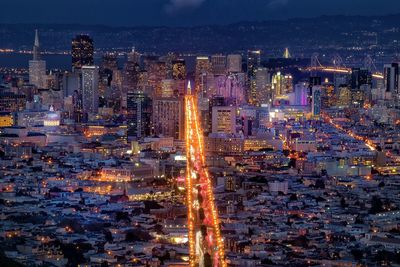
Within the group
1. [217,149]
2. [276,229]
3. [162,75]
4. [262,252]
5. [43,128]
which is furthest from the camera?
[162,75]

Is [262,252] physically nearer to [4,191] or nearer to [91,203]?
[91,203]

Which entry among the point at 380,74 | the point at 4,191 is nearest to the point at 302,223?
the point at 4,191

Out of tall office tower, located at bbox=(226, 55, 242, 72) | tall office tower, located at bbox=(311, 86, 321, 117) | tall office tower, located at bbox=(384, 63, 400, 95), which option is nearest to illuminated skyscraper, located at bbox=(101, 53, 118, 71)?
tall office tower, located at bbox=(226, 55, 242, 72)

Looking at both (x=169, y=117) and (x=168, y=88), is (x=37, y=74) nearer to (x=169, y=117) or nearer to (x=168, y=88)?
(x=168, y=88)

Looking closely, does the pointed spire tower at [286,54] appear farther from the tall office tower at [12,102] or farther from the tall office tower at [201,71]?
the tall office tower at [12,102]

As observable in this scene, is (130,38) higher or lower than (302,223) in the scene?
higher

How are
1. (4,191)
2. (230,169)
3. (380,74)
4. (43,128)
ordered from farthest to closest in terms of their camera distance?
(380,74) < (43,128) < (230,169) < (4,191)

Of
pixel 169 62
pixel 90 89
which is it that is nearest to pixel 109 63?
pixel 169 62
